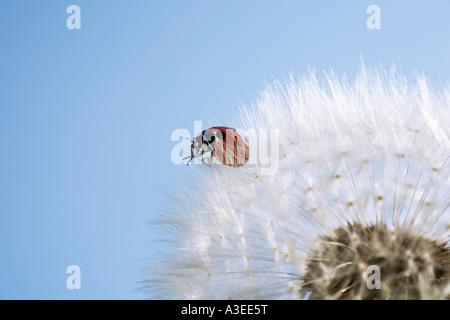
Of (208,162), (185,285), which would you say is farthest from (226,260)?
(208,162)

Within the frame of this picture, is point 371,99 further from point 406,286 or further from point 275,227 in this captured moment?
point 406,286

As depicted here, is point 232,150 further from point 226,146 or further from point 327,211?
point 327,211
